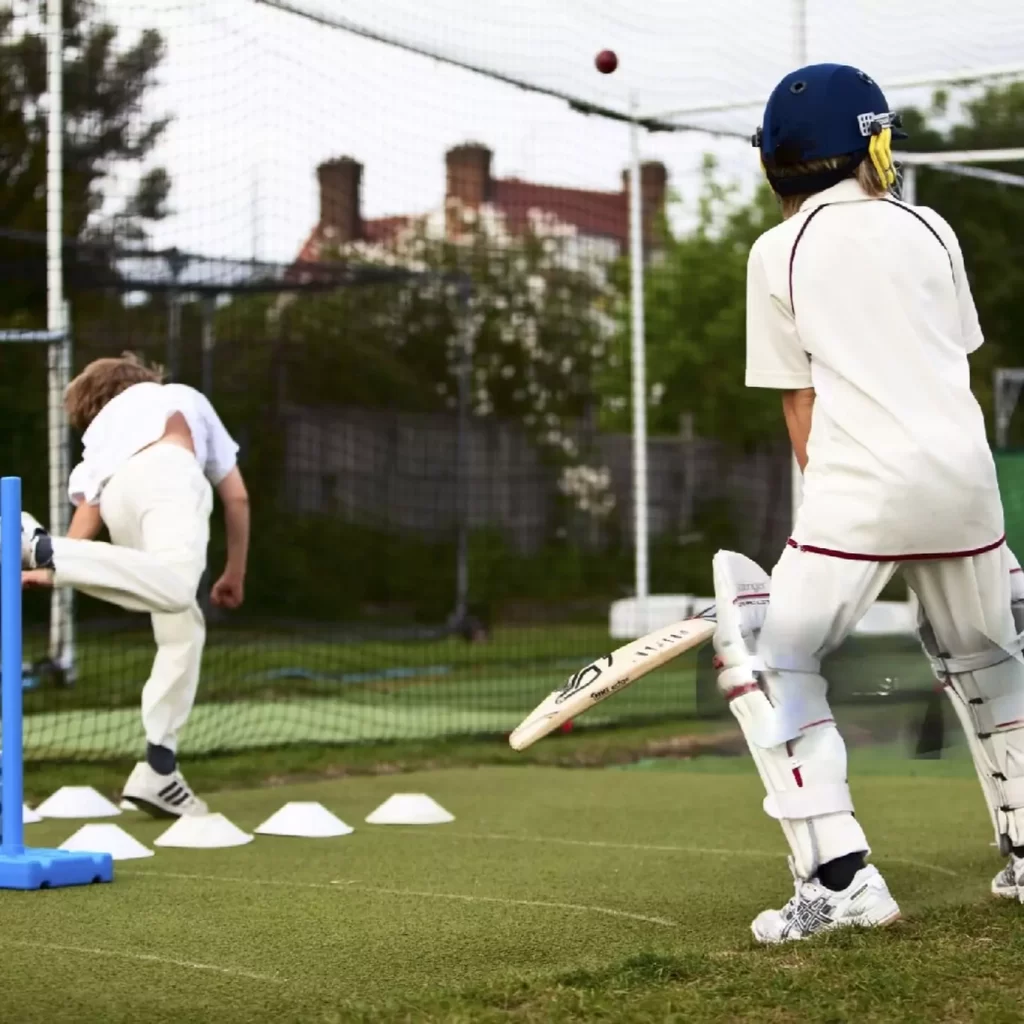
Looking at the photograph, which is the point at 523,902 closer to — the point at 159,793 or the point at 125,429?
the point at 159,793

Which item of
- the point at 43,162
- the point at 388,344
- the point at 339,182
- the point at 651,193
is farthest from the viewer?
the point at 651,193

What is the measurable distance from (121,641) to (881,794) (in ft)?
30.8

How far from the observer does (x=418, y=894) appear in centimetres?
561

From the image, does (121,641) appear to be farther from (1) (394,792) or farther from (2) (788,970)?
(2) (788,970)

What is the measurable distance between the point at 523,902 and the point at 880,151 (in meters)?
2.33

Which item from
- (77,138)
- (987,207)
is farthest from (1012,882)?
(987,207)

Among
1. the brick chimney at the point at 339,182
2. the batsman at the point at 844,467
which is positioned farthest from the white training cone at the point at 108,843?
the brick chimney at the point at 339,182

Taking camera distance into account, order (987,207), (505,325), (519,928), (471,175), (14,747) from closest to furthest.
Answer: (519,928), (14,747), (987,207), (505,325), (471,175)

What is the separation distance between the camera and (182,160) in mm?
13547

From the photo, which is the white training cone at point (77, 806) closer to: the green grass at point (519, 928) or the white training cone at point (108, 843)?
the green grass at point (519, 928)

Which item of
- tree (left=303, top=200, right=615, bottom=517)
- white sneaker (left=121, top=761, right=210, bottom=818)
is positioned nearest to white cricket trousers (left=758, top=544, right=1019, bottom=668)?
white sneaker (left=121, top=761, right=210, bottom=818)

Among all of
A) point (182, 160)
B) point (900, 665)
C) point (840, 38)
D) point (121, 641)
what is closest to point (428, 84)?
point (182, 160)

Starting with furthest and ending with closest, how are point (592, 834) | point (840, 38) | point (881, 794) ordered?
1. point (840, 38)
2. point (881, 794)
3. point (592, 834)

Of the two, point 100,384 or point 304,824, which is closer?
point 304,824
